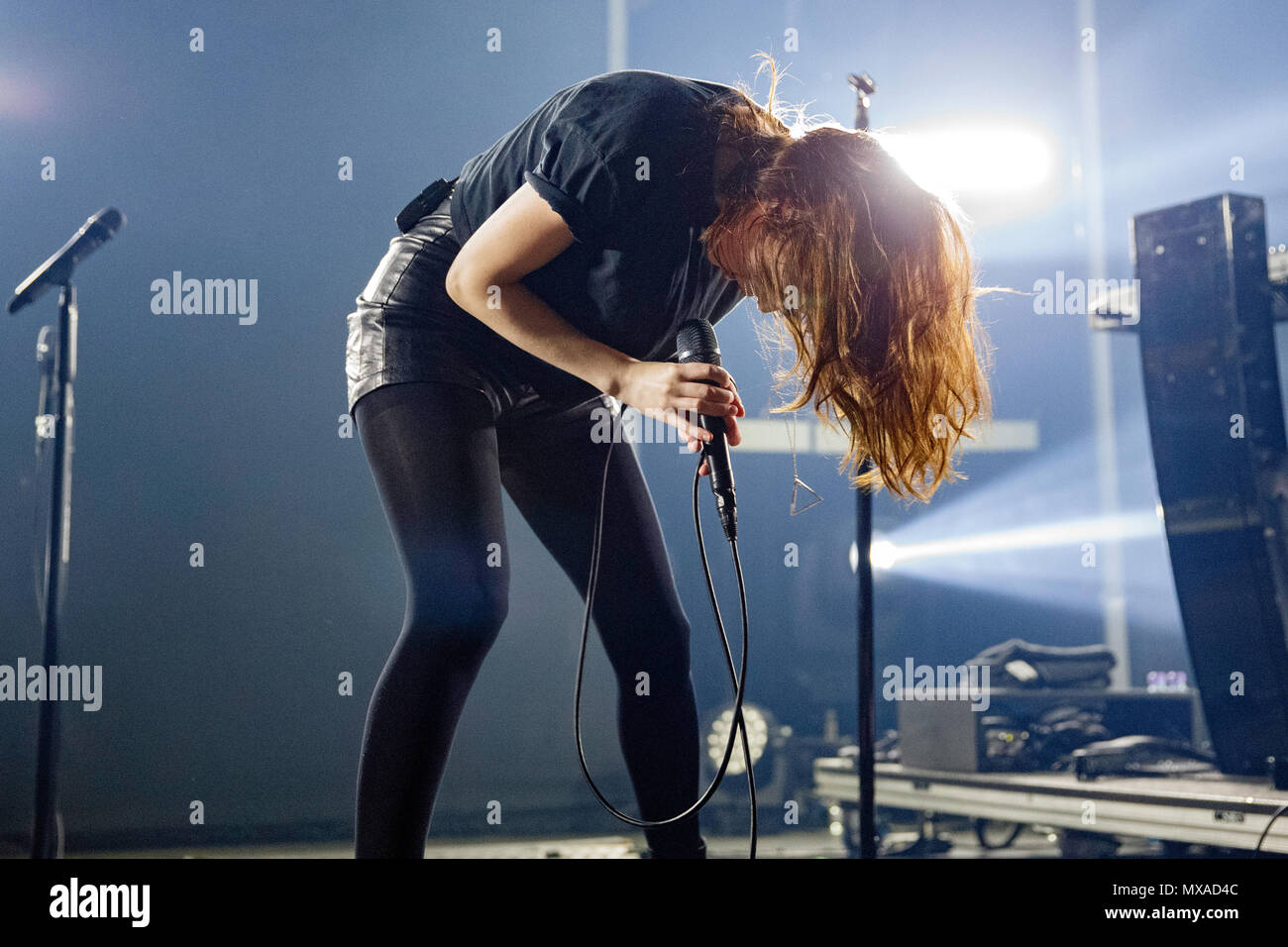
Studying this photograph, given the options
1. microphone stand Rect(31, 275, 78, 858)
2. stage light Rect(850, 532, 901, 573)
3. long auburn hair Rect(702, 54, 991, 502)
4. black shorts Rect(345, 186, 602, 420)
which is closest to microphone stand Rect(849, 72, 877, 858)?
long auburn hair Rect(702, 54, 991, 502)

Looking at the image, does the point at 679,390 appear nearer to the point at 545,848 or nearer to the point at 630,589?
the point at 630,589

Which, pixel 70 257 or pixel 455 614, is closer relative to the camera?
pixel 455 614

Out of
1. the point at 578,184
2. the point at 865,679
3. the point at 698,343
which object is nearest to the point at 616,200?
the point at 578,184

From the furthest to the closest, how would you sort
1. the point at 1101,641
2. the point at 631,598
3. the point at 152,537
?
the point at 1101,641
the point at 152,537
the point at 631,598

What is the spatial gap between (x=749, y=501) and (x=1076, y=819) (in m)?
1.92

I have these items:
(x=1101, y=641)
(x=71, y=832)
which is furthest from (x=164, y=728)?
(x=1101, y=641)

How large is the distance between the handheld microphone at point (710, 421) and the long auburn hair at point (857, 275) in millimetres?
70

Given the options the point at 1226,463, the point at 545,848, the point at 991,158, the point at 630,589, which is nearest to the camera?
the point at 630,589

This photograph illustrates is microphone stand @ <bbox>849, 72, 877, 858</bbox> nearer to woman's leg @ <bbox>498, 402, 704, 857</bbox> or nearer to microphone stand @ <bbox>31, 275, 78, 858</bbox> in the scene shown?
woman's leg @ <bbox>498, 402, 704, 857</bbox>

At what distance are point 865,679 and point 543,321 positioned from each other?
3.10 ft

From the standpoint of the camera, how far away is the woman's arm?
804 mm

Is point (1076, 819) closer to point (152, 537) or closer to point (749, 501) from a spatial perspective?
point (749, 501)

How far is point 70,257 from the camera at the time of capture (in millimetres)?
1532
